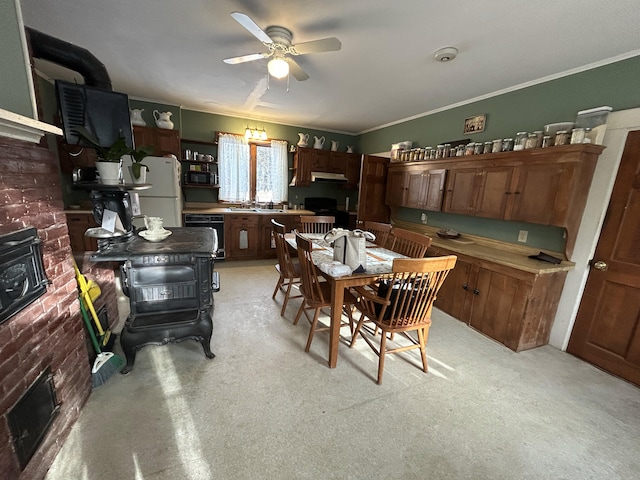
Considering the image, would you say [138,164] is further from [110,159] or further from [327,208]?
[327,208]

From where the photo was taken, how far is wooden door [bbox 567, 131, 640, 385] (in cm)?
206

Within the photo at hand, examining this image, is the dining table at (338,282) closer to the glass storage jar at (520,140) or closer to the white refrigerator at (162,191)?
the glass storage jar at (520,140)

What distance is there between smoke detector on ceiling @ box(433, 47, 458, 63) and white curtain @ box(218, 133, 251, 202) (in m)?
3.64

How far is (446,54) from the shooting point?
2.21 meters

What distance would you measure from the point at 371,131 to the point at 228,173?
9.96 ft

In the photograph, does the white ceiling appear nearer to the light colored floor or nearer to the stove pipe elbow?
the stove pipe elbow

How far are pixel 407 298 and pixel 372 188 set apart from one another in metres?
2.79

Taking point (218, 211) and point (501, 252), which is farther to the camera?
point (218, 211)

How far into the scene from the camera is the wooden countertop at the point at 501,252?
7.68 feet

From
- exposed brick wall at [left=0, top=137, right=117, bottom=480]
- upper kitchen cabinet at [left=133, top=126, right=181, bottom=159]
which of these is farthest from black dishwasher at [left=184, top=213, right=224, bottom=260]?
exposed brick wall at [left=0, top=137, right=117, bottom=480]

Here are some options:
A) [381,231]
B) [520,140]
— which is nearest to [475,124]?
[520,140]

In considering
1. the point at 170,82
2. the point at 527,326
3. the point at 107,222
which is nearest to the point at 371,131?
the point at 170,82

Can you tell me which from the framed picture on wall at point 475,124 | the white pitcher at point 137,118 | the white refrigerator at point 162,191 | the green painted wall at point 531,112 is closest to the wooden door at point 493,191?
Answer: the green painted wall at point 531,112

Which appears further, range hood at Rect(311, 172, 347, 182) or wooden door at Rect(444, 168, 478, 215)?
range hood at Rect(311, 172, 347, 182)
